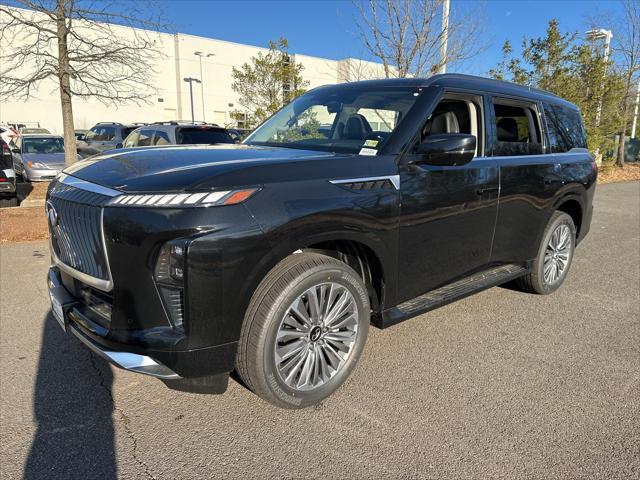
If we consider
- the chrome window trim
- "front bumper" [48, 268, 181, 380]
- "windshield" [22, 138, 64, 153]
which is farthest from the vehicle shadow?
"windshield" [22, 138, 64, 153]

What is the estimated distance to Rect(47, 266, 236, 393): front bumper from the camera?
7.69 ft

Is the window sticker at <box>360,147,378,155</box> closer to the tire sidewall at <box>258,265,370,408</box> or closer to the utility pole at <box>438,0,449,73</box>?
the tire sidewall at <box>258,265,370,408</box>

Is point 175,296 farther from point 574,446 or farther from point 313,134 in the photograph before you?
point 574,446

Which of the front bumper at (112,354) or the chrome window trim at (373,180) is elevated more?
the chrome window trim at (373,180)

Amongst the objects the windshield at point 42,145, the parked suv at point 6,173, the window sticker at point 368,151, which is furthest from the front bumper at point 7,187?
the window sticker at point 368,151

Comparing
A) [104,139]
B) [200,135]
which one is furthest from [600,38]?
[104,139]

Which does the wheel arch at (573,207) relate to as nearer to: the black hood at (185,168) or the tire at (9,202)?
the black hood at (185,168)

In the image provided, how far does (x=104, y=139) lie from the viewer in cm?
1745

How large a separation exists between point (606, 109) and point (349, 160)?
742 inches

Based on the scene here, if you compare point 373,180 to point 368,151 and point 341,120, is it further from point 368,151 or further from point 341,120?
point 341,120

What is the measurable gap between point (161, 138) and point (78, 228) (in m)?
9.18

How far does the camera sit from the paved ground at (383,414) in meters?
2.42

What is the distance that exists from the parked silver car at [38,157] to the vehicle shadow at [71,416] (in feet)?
35.6

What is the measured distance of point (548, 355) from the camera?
3.65 m
